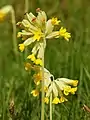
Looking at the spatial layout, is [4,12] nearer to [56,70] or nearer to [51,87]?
[51,87]

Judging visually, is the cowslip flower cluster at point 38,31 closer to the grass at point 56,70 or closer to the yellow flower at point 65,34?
the yellow flower at point 65,34

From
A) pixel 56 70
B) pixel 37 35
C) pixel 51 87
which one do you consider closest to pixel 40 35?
pixel 37 35

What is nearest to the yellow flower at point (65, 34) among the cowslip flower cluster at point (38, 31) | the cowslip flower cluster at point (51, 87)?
the cowslip flower cluster at point (38, 31)

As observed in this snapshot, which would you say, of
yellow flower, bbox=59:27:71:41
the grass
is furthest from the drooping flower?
A: the grass

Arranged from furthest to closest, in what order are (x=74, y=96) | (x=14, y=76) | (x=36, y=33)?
(x=14, y=76) < (x=74, y=96) < (x=36, y=33)

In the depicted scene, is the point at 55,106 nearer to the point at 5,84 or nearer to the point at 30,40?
the point at 5,84

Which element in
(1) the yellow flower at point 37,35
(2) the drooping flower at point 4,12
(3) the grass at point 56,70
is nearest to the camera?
(1) the yellow flower at point 37,35

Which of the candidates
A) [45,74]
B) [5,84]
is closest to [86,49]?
[5,84]

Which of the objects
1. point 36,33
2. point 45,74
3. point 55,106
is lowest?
point 55,106

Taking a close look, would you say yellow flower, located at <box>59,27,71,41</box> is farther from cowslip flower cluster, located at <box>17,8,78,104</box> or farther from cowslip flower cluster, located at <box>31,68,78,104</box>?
cowslip flower cluster, located at <box>31,68,78,104</box>
